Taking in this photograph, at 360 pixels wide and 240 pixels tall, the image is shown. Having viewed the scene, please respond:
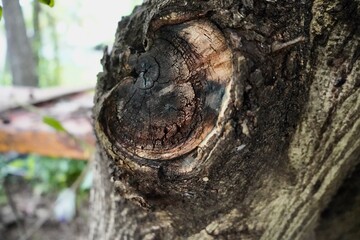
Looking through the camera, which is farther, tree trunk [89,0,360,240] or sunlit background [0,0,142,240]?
sunlit background [0,0,142,240]

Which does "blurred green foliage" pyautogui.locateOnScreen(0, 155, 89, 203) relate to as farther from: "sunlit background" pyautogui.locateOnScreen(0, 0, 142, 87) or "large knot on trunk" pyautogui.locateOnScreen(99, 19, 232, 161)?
"large knot on trunk" pyautogui.locateOnScreen(99, 19, 232, 161)

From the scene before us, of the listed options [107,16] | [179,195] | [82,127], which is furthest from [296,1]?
[107,16]

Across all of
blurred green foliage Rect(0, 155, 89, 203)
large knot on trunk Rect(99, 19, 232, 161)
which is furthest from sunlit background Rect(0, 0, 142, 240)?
large knot on trunk Rect(99, 19, 232, 161)

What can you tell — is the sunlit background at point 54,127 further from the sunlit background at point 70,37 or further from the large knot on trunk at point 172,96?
the large knot on trunk at point 172,96

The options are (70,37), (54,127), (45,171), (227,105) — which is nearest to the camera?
(227,105)

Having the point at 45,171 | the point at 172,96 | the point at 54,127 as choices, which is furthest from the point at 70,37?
the point at 172,96

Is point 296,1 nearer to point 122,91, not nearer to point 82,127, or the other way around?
point 122,91

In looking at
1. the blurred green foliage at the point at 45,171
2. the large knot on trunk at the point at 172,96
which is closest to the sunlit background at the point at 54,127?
the blurred green foliage at the point at 45,171

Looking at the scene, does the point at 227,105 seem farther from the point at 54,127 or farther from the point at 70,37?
the point at 70,37
